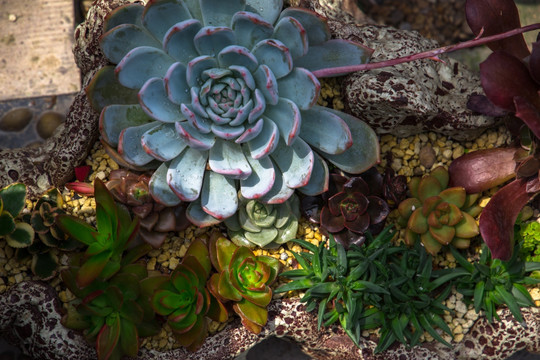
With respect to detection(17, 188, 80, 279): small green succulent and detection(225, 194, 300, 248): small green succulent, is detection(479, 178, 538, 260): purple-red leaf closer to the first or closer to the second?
detection(225, 194, 300, 248): small green succulent

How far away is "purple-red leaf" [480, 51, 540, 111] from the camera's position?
5.82ft

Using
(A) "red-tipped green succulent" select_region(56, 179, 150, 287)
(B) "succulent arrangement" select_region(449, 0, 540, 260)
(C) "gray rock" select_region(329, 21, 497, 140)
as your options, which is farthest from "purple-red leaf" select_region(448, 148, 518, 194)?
(A) "red-tipped green succulent" select_region(56, 179, 150, 287)

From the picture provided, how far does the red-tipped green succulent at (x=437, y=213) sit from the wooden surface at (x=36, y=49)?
201 centimetres

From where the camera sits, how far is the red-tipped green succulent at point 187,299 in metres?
1.91

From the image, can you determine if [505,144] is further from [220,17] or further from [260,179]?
[220,17]

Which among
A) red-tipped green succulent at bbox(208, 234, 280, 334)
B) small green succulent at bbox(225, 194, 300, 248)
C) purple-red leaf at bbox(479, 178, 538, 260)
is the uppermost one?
purple-red leaf at bbox(479, 178, 538, 260)

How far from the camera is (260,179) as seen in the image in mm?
1869

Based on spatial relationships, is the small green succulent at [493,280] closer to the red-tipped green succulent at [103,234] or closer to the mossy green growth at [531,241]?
the mossy green growth at [531,241]

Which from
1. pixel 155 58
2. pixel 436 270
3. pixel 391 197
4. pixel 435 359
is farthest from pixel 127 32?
pixel 435 359

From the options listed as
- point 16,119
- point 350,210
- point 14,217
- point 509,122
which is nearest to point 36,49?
point 16,119

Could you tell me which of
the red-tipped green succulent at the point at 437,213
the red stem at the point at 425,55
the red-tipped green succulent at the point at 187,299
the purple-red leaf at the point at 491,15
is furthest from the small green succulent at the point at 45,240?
the purple-red leaf at the point at 491,15

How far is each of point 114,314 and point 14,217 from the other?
516mm

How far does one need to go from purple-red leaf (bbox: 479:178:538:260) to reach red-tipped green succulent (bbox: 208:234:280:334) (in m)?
0.79

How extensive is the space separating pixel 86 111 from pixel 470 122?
1.50 meters
